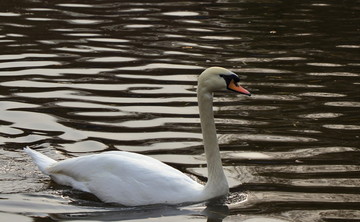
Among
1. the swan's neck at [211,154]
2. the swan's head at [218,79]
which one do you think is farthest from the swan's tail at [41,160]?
the swan's head at [218,79]

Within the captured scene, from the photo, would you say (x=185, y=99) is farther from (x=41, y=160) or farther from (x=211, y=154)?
(x=211, y=154)

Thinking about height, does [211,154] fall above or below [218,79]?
below

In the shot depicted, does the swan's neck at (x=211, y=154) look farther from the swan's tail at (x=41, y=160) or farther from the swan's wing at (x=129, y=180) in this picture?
the swan's tail at (x=41, y=160)

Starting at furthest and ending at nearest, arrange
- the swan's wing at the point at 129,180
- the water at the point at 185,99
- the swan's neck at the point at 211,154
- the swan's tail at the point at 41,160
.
A: the swan's tail at the point at 41,160 → the water at the point at 185,99 → the swan's neck at the point at 211,154 → the swan's wing at the point at 129,180

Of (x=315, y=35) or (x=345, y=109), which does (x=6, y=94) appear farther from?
(x=315, y=35)

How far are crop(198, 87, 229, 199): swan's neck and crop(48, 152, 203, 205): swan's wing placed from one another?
0.39 feet

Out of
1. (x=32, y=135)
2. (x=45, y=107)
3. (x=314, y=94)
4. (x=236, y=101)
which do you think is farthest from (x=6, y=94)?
(x=314, y=94)

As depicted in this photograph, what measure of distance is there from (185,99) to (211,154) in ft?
10.9

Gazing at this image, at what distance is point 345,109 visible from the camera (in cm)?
1101

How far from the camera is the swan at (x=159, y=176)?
8047mm

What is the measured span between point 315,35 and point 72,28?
147 inches

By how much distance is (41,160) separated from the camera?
881cm

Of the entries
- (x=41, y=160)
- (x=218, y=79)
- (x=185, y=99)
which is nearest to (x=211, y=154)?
(x=218, y=79)

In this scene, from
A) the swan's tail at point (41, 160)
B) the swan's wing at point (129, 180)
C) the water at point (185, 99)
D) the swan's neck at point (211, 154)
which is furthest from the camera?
the swan's tail at point (41, 160)
